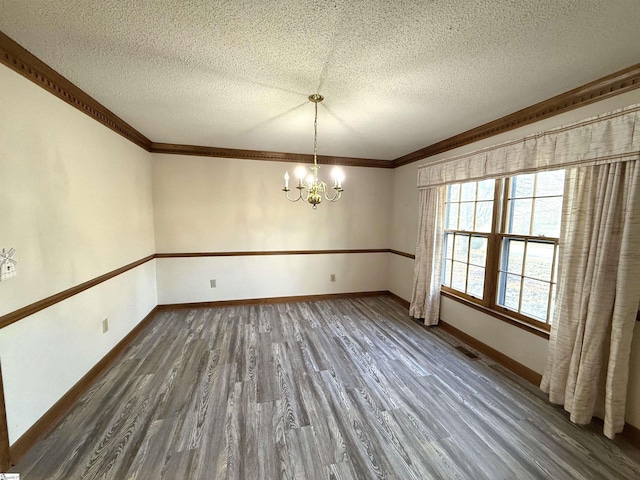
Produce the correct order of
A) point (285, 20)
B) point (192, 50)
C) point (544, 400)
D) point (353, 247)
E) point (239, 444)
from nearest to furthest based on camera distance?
point (285, 20) → point (192, 50) → point (239, 444) → point (544, 400) → point (353, 247)

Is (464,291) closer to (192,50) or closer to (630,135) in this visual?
(630,135)

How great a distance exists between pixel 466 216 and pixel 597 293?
156cm

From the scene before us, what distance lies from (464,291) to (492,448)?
1846 millimetres

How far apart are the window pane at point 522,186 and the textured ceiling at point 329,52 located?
654 mm

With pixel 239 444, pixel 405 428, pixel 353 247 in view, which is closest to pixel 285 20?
pixel 239 444

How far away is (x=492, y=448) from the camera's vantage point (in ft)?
5.48

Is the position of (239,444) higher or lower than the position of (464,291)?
lower

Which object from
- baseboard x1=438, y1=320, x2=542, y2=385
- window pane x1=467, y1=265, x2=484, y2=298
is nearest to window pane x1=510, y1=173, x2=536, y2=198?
window pane x1=467, y1=265, x2=484, y2=298

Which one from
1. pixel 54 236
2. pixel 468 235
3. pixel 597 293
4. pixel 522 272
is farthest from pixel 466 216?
pixel 54 236

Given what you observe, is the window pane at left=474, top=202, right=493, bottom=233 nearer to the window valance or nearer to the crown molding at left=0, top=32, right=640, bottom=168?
the window valance

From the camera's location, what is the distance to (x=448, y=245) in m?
3.48

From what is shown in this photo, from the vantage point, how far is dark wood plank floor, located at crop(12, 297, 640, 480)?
1524 millimetres

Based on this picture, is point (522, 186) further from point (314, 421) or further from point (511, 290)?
point (314, 421)

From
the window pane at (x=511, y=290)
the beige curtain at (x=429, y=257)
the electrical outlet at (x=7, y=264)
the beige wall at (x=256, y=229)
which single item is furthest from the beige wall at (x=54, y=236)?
the window pane at (x=511, y=290)
